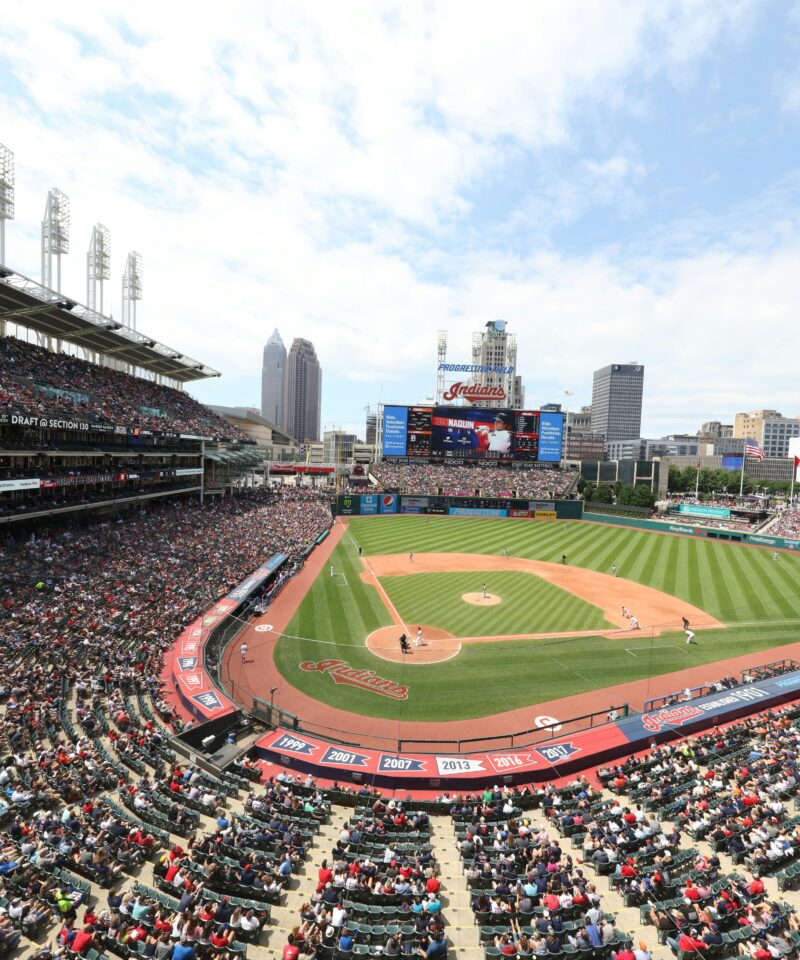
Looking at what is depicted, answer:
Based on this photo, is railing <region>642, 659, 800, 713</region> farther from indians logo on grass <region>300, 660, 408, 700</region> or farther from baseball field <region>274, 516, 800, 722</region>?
indians logo on grass <region>300, 660, 408, 700</region>

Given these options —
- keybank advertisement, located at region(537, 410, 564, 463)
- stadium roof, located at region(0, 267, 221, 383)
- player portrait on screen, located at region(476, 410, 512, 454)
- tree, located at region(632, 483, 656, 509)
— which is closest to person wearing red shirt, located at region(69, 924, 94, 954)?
stadium roof, located at region(0, 267, 221, 383)

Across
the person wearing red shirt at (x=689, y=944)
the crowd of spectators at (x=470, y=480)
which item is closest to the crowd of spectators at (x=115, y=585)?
the person wearing red shirt at (x=689, y=944)

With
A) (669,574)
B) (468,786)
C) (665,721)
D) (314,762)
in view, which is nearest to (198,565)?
(314,762)

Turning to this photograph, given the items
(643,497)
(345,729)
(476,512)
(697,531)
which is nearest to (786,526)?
(697,531)

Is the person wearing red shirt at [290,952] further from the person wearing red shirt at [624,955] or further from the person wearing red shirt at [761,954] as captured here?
the person wearing red shirt at [761,954]

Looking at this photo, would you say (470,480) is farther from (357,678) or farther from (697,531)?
(357,678)

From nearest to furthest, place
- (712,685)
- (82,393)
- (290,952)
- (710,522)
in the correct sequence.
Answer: (290,952) → (712,685) → (82,393) → (710,522)

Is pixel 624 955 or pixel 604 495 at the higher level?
pixel 604 495
